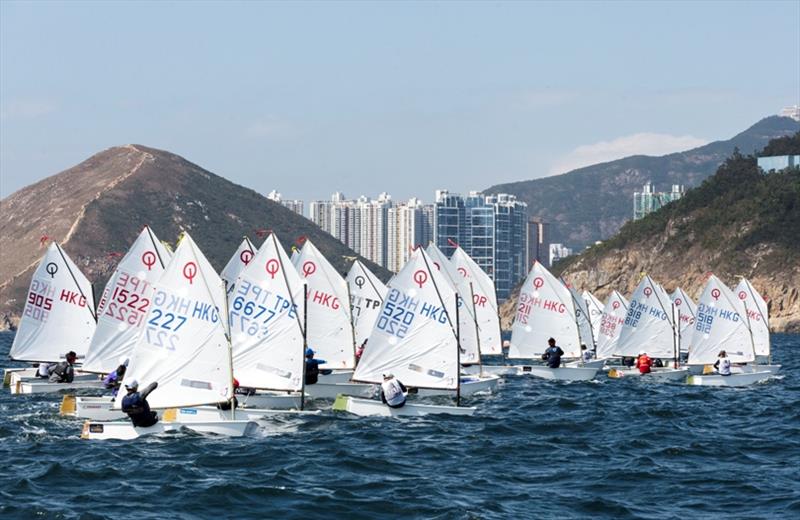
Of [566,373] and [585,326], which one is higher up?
[585,326]

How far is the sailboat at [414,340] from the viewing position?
41625 millimetres

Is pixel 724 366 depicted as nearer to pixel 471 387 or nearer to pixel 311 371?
pixel 471 387

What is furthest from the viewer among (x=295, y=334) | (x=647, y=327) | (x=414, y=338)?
(x=647, y=327)

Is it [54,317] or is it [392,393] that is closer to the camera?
[392,393]

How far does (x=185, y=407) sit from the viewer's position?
115 feet

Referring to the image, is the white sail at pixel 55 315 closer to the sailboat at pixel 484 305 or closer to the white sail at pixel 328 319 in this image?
the white sail at pixel 328 319

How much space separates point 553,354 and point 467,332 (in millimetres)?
5281

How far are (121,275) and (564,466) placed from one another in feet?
74.2

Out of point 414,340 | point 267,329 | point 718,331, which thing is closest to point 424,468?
point 267,329

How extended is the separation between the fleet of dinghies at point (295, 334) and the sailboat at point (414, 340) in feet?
0.15

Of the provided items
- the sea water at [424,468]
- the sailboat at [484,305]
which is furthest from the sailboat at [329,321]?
the sailboat at [484,305]

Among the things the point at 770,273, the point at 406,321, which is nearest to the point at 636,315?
the point at 406,321

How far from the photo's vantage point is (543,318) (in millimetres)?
65062

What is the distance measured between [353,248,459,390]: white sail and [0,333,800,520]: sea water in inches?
82.2
